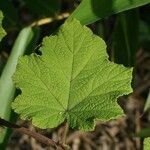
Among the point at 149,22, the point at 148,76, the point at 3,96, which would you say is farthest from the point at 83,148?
the point at 3,96

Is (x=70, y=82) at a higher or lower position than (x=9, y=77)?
lower

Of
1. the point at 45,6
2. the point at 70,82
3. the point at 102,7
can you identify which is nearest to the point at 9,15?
the point at 45,6

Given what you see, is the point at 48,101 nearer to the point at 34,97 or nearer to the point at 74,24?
the point at 34,97

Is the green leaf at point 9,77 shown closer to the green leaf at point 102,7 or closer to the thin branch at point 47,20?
the thin branch at point 47,20

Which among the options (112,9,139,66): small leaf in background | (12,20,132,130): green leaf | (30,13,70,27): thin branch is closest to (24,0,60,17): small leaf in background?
(30,13,70,27): thin branch

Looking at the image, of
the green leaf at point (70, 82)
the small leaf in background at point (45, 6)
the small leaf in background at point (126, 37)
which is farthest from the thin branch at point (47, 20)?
the green leaf at point (70, 82)

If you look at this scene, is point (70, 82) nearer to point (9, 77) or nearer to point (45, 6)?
point (9, 77)
